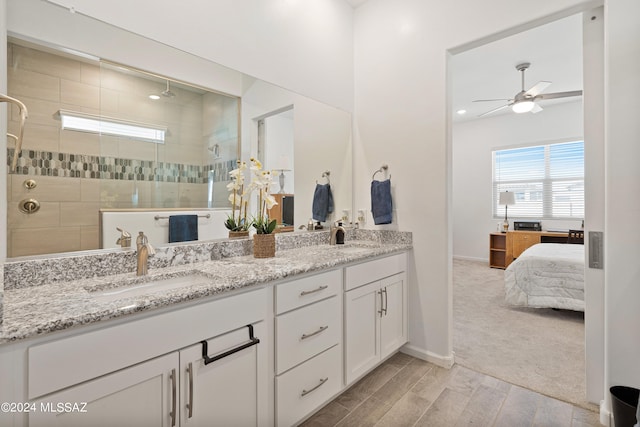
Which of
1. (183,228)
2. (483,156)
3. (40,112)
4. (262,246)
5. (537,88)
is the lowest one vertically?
(262,246)

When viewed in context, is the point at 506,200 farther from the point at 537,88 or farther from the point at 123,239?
the point at 123,239

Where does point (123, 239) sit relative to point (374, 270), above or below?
above

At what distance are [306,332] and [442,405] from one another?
0.98 m

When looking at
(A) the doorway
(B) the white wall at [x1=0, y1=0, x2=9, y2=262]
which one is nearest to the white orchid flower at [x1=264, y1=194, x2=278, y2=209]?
(B) the white wall at [x1=0, y1=0, x2=9, y2=262]

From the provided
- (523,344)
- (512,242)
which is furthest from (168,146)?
(512,242)

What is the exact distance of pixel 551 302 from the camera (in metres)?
3.26

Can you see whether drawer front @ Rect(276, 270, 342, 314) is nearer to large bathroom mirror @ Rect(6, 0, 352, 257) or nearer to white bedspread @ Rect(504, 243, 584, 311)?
Result: large bathroom mirror @ Rect(6, 0, 352, 257)

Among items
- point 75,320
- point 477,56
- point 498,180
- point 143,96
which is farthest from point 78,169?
point 498,180

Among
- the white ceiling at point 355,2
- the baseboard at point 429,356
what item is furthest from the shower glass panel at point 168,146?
the baseboard at point 429,356

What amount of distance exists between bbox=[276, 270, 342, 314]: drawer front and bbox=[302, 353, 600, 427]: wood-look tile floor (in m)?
0.69

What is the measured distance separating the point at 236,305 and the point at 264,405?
496 mm

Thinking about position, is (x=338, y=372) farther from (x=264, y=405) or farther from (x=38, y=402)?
(x=38, y=402)

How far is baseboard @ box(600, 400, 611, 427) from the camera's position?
5.42 ft

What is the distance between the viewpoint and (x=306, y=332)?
1612 millimetres
